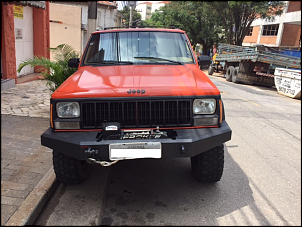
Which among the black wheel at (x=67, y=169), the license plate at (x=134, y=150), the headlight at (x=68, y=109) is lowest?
the black wheel at (x=67, y=169)

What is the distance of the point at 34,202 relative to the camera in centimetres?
309

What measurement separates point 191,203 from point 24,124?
403 cm

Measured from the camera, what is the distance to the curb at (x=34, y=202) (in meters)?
2.80

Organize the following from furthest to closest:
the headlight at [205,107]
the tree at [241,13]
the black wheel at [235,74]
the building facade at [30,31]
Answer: the tree at [241,13]
the black wheel at [235,74]
the building facade at [30,31]
the headlight at [205,107]

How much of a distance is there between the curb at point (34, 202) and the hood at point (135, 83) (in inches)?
44.4

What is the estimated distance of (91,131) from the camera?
312 cm

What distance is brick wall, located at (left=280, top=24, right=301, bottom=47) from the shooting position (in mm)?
31781

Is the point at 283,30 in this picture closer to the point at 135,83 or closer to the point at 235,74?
the point at 235,74

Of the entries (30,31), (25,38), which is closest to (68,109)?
(25,38)

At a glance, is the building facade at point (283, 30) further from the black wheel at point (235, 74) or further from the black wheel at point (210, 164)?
the black wheel at point (210, 164)

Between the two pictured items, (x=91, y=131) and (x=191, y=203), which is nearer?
(x=91, y=131)

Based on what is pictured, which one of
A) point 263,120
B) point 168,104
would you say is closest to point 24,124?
point 168,104

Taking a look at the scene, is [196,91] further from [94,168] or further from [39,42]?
[39,42]

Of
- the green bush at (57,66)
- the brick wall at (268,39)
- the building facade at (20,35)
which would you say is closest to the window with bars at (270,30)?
the brick wall at (268,39)
